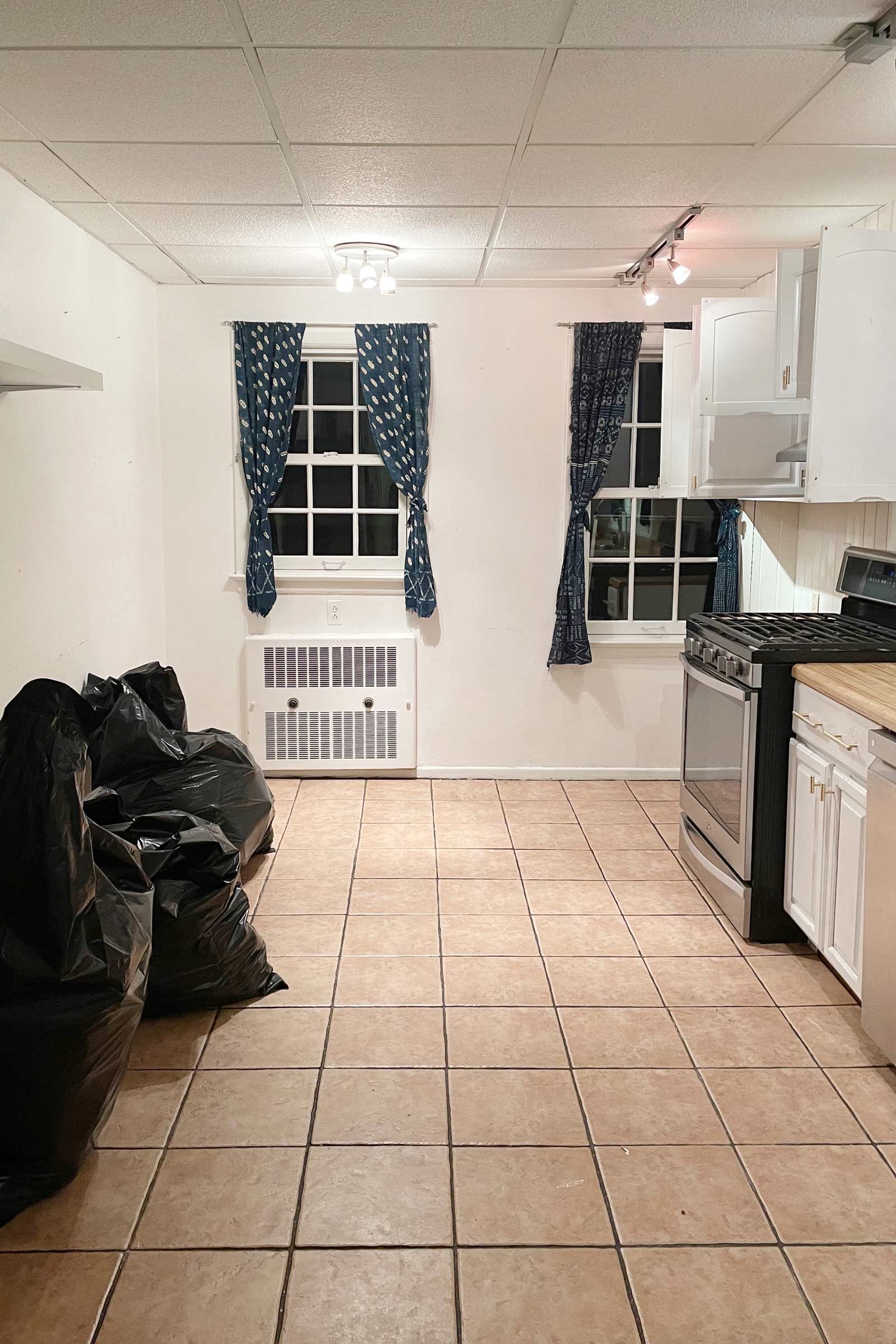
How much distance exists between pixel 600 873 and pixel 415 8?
9.68 ft

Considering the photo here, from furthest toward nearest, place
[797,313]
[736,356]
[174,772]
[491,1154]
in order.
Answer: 1. [736,356]
2. [174,772]
3. [797,313]
4. [491,1154]

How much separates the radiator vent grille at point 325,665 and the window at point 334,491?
1.30 feet

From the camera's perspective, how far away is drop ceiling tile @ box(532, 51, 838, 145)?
2.35m

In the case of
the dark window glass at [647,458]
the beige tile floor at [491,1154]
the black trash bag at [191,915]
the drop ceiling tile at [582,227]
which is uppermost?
the drop ceiling tile at [582,227]

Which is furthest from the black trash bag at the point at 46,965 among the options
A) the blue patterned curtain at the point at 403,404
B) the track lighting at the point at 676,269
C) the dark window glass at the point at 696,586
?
the dark window glass at the point at 696,586

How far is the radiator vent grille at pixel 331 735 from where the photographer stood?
5.33m

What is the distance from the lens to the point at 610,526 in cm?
534

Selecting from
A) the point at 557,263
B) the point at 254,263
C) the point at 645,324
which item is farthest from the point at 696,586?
the point at 254,263

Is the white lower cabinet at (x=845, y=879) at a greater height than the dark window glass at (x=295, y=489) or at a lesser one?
lesser

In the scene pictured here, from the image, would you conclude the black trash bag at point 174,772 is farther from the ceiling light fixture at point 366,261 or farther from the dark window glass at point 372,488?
the ceiling light fixture at point 366,261

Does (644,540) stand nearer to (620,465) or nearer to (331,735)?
(620,465)

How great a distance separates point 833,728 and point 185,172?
2499 millimetres

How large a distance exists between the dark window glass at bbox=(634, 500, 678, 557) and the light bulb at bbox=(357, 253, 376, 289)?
1726 mm

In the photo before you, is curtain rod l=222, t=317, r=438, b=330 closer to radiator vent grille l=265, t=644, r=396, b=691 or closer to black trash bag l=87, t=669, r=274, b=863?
radiator vent grille l=265, t=644, r=396, b=691
